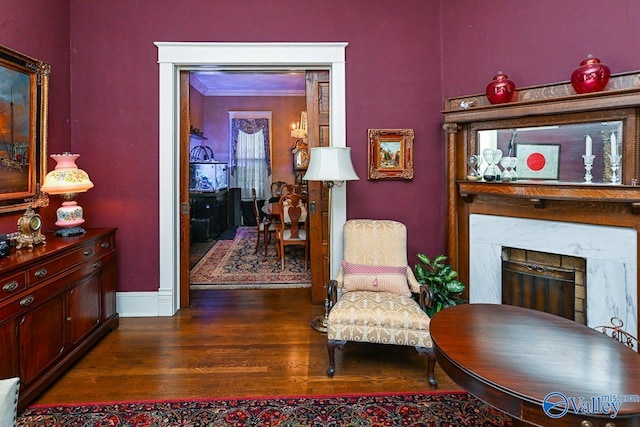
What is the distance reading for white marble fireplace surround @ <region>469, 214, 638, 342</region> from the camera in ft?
7.82

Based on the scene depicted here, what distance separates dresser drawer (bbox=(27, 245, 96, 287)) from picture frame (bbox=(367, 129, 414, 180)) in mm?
2536

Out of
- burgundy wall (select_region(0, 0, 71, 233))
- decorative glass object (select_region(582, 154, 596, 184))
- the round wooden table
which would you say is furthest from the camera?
burgundy wall (select_region(0, 0, 71, 233))

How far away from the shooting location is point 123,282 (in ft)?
11.9

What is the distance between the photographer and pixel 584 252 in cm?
259

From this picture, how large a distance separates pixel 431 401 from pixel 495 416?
1.16 ft

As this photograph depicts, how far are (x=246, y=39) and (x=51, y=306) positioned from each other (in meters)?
2.78

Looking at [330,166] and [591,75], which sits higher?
[591,75]

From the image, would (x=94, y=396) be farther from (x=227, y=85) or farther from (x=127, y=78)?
(x=227, y=85)

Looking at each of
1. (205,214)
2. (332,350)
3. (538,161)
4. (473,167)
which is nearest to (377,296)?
(332,350)

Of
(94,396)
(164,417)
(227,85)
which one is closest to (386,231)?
(164,417)

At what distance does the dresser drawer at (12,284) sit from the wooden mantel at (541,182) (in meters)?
3.18

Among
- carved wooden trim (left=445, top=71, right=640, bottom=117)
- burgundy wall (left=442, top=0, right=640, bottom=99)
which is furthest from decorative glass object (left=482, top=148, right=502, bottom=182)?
burgundy wall (left=442, top=0, right=640, bottom=99)

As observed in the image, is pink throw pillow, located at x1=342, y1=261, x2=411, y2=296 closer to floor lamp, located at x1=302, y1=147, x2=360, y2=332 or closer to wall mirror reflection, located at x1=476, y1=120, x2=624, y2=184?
floor lamp, located at x1=302, y1=147, x2=360, y2=332

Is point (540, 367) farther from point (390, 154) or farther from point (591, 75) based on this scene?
point (390, 154)
